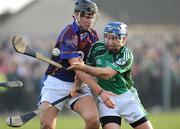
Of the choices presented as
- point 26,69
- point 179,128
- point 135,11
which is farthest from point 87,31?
point 135,11

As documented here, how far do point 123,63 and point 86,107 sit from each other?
0.80 m

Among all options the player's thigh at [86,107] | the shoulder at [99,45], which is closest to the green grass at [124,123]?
the player's thigh at [86,107]

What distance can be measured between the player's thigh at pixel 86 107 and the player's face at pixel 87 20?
994 millimetres

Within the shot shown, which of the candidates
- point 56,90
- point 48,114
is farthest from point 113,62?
point 48,114

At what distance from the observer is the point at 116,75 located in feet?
34.5

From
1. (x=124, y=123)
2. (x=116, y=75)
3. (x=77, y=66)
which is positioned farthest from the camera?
(x=124, y=123)

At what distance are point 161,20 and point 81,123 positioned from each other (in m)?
37.9

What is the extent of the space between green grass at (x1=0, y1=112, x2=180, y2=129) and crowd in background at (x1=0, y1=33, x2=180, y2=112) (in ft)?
3.07

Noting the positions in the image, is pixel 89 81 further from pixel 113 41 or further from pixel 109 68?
pixel 113 41

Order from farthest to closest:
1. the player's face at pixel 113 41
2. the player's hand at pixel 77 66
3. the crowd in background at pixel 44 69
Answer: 1. the crowd in background at pixel 44 69
2. the player's face at pixel 113 41
3. the player's hand at pixel 77 66

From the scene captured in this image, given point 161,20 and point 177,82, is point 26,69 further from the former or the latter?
point 161,20

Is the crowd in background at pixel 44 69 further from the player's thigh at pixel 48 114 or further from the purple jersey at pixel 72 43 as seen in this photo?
the purple jersey at pixel 72 43

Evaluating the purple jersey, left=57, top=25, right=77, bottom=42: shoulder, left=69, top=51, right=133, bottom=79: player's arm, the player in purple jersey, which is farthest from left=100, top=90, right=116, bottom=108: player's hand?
left=57, top=25, right=77, bottom=42: shoulder

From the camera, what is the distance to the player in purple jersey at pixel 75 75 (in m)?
10.5
